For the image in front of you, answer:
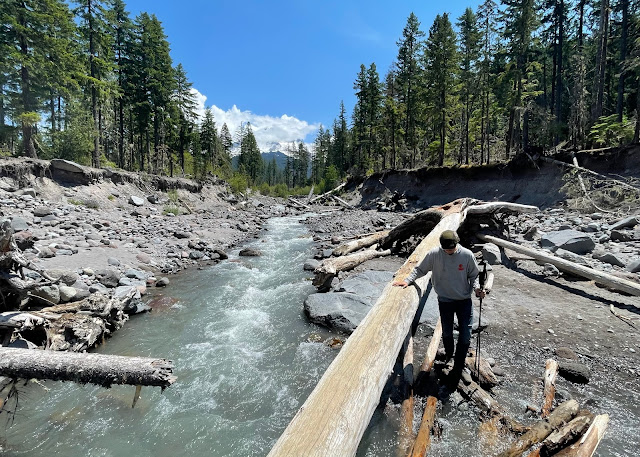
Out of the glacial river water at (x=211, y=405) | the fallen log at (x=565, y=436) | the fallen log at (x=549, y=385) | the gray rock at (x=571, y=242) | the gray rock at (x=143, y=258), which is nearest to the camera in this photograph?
the fallen log at (x=565, y=436)

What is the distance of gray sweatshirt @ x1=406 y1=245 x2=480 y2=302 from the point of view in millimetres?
4102

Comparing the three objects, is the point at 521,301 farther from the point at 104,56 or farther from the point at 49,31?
the point at 104,56

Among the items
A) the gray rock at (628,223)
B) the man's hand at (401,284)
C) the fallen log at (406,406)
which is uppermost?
the gray rock at (628,223)

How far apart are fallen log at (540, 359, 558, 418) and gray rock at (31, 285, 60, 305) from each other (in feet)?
27.7

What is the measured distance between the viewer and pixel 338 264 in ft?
30.5

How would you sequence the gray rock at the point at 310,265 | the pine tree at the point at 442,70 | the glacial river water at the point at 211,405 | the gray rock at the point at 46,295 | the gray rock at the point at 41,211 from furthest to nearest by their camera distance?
the pine tree at the point at 442,70 → the gray rock at the point at 41,211 → the gray rock at the point at 310,265 → the gray rock at the point at 46,295 → the glacial river water at the point at 211,405

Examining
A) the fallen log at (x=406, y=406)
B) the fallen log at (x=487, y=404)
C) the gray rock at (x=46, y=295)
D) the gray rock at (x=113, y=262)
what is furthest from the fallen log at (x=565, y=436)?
the gray rock at (x=113, y=262)

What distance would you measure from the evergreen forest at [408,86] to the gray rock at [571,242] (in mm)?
12356

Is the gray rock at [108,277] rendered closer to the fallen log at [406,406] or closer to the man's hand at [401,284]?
the man's hand at [401,284]

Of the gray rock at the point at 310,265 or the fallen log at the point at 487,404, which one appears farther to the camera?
the gray rock at the point at 310,265

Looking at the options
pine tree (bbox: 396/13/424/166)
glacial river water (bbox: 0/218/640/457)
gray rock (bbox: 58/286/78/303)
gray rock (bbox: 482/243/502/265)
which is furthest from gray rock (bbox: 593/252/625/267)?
pine tree (bbox: 396/13/424/166)

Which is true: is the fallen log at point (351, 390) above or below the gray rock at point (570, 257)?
below

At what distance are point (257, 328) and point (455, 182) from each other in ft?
83.2

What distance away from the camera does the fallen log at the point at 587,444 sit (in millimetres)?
2584
